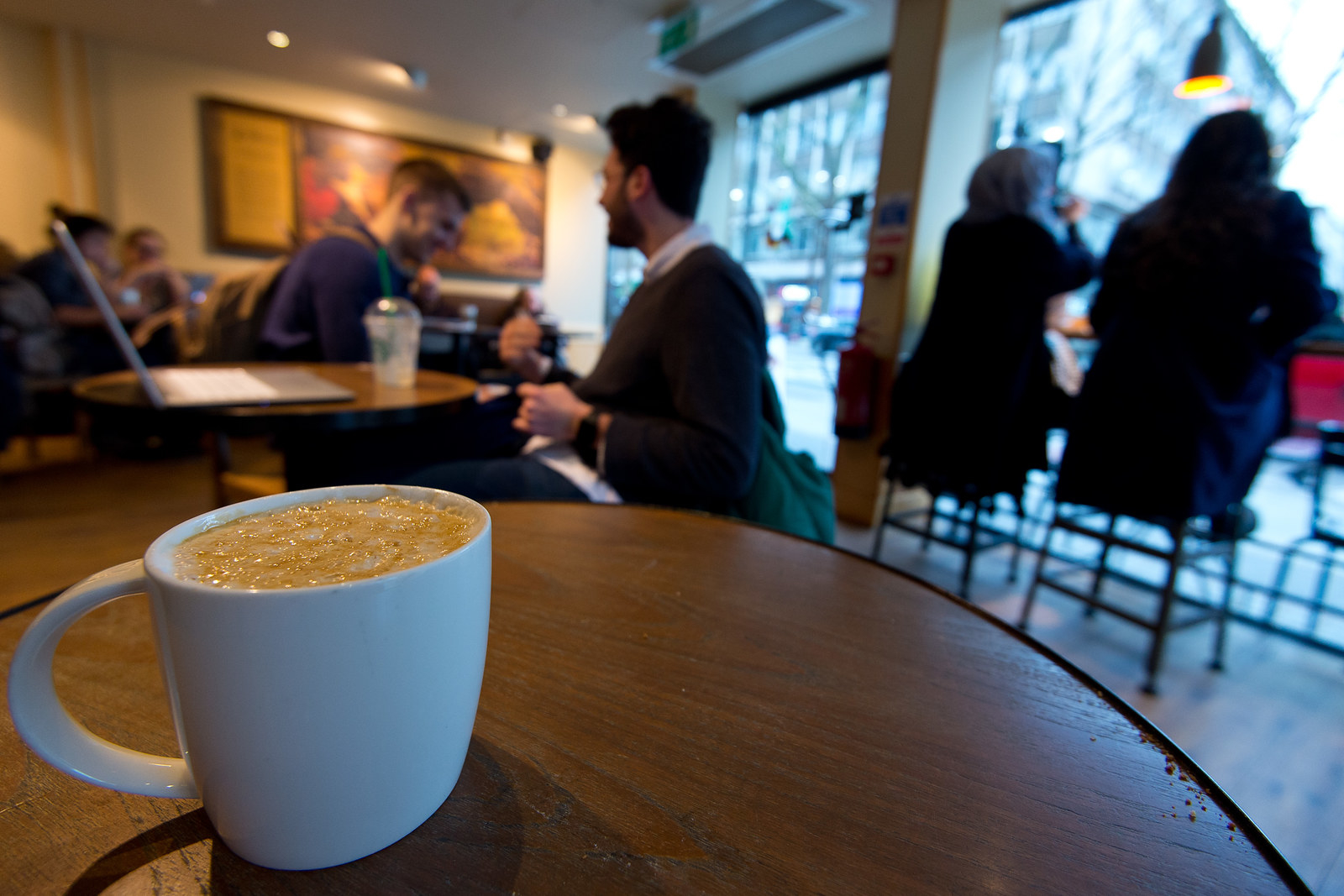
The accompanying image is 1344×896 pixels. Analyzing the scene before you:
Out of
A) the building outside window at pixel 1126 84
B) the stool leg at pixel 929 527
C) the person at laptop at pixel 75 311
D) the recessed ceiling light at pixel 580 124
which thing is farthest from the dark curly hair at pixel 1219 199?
the recessed ceiling light at pixel 580 124

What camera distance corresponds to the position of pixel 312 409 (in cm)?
109

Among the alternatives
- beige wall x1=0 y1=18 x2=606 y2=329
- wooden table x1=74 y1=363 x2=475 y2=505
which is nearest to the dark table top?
wooden table x1=74 y1=363 x2=475 y2=505

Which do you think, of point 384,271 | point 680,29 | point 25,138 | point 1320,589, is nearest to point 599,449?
point 384,271

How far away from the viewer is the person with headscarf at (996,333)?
2.07 metres

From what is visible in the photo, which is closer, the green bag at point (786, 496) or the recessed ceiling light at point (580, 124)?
the green bag at point (786, 496)

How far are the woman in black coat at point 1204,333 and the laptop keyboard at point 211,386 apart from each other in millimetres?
2139

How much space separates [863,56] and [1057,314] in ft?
7.62

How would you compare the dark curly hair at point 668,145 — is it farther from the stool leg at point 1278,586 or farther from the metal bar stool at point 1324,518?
the stool leg at point 1278,586

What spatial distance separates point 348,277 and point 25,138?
5003 millimetres

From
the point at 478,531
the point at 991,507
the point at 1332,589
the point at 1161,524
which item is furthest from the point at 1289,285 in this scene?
the point at 478,531

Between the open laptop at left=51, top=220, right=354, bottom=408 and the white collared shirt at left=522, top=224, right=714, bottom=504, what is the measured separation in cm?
41

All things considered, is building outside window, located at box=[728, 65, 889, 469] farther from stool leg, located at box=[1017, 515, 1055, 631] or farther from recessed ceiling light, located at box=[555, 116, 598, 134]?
stool leg, located at box=[1017, 515, 1055, 631]

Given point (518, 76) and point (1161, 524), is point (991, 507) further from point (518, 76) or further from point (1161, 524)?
point (518, 76)

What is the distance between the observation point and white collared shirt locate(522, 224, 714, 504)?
1.14 meters
